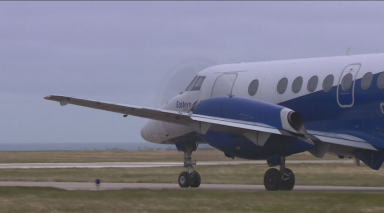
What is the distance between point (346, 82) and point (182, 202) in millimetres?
6623

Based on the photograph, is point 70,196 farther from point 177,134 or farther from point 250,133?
point 177,134

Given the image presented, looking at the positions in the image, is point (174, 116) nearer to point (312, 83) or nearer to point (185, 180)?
point (312, 83)

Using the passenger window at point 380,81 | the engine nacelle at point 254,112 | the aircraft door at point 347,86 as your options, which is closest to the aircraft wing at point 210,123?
the engine nacelle at point 254,112

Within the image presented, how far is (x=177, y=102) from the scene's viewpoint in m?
26.6

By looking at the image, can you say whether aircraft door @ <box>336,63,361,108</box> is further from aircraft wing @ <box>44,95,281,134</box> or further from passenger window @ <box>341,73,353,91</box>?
aircraft wing @ <box>44,95,281,134</box>

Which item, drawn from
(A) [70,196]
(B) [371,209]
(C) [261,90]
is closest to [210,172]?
(C) [261,90]

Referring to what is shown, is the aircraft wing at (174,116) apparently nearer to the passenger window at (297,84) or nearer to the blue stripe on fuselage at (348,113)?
the blue stripe on fuselage at (348,113)

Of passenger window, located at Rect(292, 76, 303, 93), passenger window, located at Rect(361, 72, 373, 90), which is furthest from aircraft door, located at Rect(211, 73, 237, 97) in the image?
passenger window, located at Rect(361, 72, 373, 90)

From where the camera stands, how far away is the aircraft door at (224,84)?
24.4 m

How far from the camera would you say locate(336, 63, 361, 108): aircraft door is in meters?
20.5

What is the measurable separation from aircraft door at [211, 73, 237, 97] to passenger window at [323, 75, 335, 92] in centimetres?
404

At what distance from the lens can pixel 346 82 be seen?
20.7 m

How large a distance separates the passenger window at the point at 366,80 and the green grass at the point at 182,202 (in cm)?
358

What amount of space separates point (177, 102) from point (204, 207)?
10.7 meters
